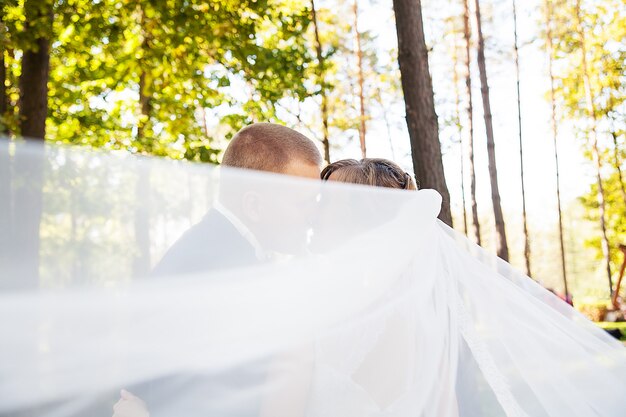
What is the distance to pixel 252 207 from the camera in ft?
7.54

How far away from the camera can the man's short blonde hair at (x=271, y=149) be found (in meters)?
2.51

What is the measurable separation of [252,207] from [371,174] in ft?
2.48

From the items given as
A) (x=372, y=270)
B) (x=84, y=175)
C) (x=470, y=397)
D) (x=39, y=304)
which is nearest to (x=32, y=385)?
(x=39, y=304)

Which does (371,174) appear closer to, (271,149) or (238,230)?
(271,149)

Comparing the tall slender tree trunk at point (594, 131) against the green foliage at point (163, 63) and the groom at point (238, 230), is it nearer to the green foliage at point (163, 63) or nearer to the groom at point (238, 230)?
the green foliage at point (163, 63)

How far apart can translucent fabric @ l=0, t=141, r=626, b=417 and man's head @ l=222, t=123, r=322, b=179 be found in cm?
10

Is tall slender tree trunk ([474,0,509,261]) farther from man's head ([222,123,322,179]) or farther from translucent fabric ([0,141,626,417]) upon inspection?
man's head ([222,123,322,179])

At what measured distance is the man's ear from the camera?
7.53 ft

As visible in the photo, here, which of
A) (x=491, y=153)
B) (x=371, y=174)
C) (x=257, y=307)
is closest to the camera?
(x=257, y=307)

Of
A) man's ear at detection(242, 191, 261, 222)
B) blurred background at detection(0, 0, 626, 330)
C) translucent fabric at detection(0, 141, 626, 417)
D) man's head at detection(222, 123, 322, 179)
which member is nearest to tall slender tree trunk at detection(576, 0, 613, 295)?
blurred background at detection(0, 0, 626, 330)

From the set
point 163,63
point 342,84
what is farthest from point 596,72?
point 163,63

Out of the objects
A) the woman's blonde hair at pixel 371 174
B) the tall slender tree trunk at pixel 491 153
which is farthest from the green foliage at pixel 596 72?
the woman's blonde hair at pixel 371 174

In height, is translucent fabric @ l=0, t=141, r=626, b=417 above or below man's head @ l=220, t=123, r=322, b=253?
below

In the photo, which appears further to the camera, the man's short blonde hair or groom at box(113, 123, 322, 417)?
the man's short blonde hair
